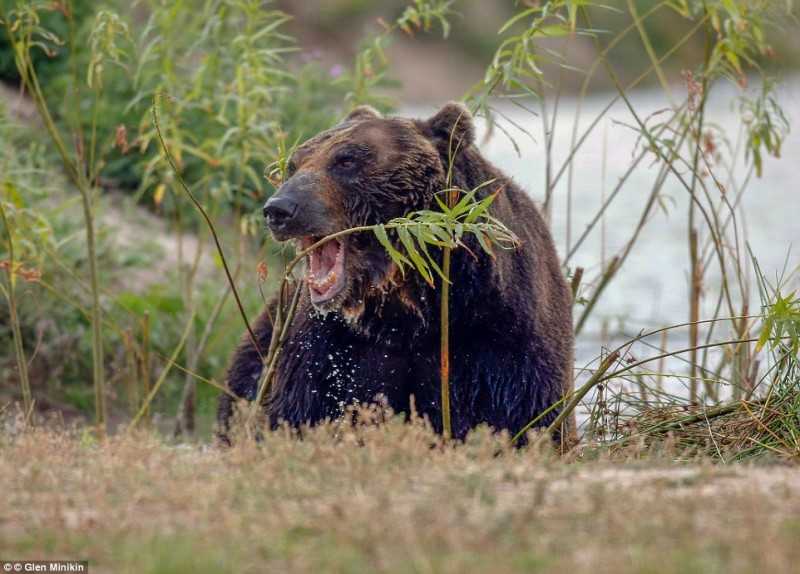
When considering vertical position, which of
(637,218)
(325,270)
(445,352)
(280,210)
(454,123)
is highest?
(637,218)

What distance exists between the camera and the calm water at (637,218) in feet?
37.3

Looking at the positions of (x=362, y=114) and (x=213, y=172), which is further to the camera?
(x=213, y=172)

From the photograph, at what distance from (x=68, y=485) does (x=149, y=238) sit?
673 centimetres

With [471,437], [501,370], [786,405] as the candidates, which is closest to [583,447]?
[501,370]

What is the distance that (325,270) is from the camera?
5051 millimetres

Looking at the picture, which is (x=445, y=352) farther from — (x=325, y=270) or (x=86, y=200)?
(x=86, y=200)

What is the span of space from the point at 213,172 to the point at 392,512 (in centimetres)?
684

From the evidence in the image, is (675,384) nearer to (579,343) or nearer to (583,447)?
(579,343)

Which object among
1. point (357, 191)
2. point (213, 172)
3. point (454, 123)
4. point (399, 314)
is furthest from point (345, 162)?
point (213, 172)

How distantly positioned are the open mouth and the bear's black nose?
196 millimetres

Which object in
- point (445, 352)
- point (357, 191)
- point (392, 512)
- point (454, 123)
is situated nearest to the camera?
point (392, 512)

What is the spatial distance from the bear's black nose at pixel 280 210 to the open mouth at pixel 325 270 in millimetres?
196

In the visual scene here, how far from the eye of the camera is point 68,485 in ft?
11.4

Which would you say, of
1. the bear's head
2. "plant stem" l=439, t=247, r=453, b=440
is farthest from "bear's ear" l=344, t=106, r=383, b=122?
"plant stem" l=439, t=247, r=453, b=440
